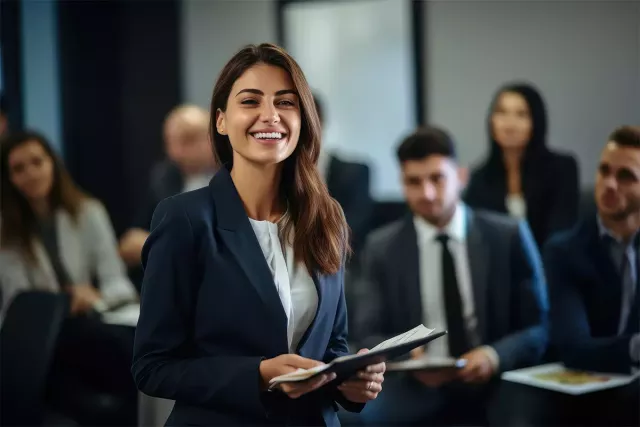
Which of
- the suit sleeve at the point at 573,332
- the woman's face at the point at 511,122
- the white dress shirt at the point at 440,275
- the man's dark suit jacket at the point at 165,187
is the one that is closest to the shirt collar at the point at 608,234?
the suit sleeve at the point at 573,332

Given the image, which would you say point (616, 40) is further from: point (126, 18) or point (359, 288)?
point (126, 18)

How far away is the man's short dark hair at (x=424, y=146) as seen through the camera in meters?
2.67

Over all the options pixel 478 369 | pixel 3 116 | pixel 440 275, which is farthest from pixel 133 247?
pixel 478 369

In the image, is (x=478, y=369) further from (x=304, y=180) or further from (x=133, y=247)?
(x=133, y=247)

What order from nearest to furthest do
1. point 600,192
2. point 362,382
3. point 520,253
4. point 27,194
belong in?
point 362,382 → point 600,192 → point 520,253 → point 27,194

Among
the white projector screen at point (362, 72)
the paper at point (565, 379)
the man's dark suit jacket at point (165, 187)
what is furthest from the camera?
the white projector screen at point (362, 72)

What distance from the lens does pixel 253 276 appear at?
1.34m

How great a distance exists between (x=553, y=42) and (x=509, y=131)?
120 cm

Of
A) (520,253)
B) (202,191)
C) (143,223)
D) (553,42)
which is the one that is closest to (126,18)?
(143,223)

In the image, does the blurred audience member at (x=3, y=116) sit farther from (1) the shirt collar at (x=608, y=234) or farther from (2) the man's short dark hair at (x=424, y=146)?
(1) the shirt collar at (x=608, y=234)

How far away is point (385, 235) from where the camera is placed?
279cm

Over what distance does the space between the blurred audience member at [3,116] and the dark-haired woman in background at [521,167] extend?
8.75ft

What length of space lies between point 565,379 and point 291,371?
128cm

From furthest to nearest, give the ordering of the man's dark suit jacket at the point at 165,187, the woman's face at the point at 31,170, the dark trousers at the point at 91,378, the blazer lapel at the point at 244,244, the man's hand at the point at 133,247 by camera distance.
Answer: the man's dark suit jacket at the point at 165,187 → the man's hand at the point at 133,247 → the woman's face at the point at 31,170 → the dark trousers at the point at 91,378 → the blazer lapel at the point at 244,244
